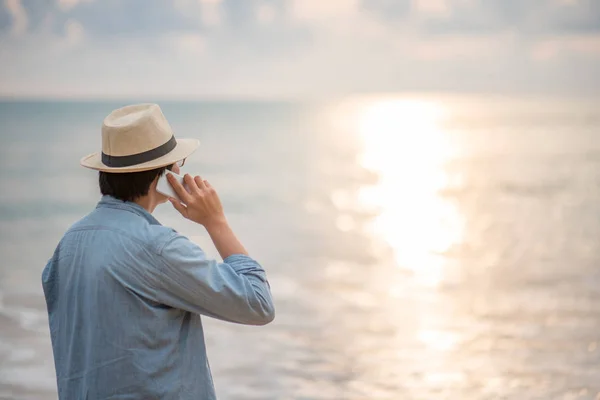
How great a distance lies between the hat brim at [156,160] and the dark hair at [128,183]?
0.03 m

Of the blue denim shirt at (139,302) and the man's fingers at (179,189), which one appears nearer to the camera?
the blue denim shirt at (139,302)

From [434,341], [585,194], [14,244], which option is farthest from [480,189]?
[434,341]

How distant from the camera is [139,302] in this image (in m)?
1.99

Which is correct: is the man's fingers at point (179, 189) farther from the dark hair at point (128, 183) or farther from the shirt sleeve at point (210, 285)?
the shirt sleeve at point (210, 285)

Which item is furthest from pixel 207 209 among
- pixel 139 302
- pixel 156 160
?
pixel 139 302

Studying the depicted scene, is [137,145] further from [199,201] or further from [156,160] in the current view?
[199,201]

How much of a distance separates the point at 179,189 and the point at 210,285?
27 cm

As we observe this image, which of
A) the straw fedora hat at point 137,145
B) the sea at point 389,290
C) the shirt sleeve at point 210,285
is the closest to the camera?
the shirt sleeve at point 210,285

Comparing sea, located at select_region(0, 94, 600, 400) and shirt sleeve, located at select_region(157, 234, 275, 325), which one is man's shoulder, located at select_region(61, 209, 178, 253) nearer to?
shirt sleeve, located at select_region(157, 234, 275, 325)

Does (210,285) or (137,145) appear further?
(137,145)

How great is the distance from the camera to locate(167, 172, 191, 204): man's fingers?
6.85 ft

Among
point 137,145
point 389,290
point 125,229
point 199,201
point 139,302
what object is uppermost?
point 389,290

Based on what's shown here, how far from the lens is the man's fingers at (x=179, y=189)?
2088 millimetres

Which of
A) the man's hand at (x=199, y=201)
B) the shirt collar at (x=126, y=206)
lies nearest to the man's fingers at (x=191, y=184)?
the man's hand at (x=199, y=201)
